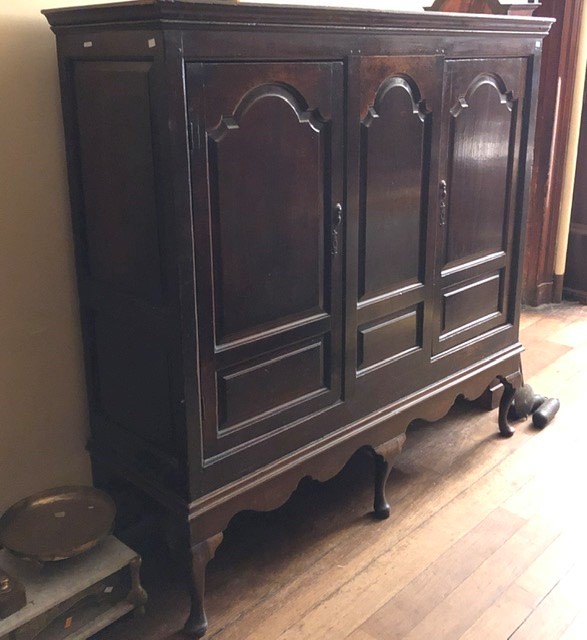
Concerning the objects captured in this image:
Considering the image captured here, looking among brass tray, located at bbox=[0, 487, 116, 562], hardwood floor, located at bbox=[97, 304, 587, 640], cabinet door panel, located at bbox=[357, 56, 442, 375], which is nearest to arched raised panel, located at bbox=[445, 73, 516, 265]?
cabinet door panel, located at bbox=[357, 56, 442, 375]

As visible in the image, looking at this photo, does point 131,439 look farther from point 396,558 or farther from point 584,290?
point 584,290

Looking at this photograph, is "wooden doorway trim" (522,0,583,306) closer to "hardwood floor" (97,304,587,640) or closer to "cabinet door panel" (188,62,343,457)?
"hardwood floor" (97,304,587,640)

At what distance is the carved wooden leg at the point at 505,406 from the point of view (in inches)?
105

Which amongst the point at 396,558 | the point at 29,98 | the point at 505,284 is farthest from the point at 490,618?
the point at 29,98

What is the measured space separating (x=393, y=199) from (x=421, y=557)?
966mm

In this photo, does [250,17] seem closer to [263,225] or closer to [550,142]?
[263,225]

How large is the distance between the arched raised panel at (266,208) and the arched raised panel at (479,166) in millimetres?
556

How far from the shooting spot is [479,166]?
2.28 metres

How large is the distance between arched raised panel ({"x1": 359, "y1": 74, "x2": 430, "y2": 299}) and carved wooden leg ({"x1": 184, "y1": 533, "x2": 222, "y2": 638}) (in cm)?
73

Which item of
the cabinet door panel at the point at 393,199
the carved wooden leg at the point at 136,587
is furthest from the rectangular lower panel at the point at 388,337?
the carved wooden leg at the point at 136,587

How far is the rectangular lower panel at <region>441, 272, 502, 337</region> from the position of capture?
7.64 ft

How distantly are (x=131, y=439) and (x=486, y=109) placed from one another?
1.37 metres

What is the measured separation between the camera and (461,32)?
205cm

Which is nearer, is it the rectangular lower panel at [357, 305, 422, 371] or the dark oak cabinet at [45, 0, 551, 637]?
the dark oak cabinet at [45, 0, 551, 637]
